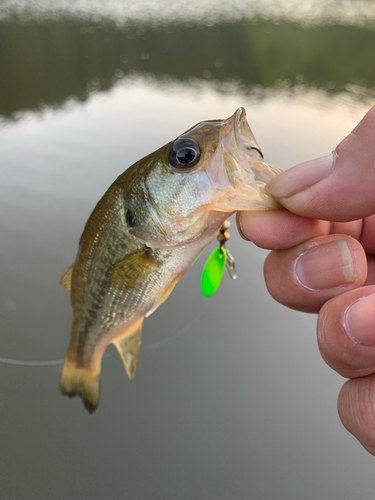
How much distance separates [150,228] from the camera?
136 centimetres

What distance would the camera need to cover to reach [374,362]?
1213 millimetres

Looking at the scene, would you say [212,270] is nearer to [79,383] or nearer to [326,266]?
[326,266]

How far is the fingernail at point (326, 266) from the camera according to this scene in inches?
53.9

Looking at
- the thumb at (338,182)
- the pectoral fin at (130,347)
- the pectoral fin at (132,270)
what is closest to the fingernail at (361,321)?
the thumb at (338,182)

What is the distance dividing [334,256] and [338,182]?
368 mm

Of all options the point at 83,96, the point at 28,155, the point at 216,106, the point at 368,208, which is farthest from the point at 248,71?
the point at 368,208

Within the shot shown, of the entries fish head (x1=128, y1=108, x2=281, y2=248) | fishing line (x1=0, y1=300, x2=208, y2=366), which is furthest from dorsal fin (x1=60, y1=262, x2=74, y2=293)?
fishing line (x1=0, y1=300, x2=208, y2=366)

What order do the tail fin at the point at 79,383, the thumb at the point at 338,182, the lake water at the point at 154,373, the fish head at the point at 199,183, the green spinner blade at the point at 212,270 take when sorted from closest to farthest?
1. the thumb at the point at 338,182
2. the fish head at the point at 199,183
3. the tail fin at the point at 79,383
4. the green spinner blade at the point at 212,270
5. the lake water at the point at 154,373

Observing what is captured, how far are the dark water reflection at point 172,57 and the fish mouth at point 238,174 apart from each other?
6.82 meters

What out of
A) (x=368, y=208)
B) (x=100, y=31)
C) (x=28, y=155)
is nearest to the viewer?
(x=368, y=208)

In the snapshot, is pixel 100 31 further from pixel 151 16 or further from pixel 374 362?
pixel 374 362

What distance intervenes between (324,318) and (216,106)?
7.92 metres

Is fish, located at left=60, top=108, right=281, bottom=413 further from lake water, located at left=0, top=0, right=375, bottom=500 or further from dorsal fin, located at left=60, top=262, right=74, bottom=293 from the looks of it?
lake water, located at left=0, top=0, right=375, bottom=500

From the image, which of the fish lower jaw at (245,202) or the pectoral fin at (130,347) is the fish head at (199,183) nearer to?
the fish lower jaw at (245,202)
